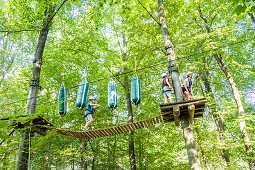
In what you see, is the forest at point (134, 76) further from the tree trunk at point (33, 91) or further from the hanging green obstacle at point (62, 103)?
the hanging green obstacle at point (62, 103)

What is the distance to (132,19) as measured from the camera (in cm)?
741

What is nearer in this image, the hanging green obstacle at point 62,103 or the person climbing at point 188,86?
the person climbing at point 188,86

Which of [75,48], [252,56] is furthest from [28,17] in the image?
[252,56]

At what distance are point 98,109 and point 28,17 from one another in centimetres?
430

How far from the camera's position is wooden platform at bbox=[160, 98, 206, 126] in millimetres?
3994

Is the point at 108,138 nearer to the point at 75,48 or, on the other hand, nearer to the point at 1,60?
the point at 75,48

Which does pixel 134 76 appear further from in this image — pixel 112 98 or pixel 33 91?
pixel 33 91

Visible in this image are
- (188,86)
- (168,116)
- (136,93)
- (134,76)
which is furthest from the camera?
(134,76)

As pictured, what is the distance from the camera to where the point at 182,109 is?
4.24 metres

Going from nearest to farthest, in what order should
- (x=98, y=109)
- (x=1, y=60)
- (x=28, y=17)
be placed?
(x=28, y=17)
(x=98, y=109)
(x=1, y=60)

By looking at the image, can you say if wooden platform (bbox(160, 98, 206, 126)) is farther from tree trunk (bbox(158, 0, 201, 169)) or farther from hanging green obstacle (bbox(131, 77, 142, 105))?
hanging green obstacle (bbox(131, 77, 142, 105))

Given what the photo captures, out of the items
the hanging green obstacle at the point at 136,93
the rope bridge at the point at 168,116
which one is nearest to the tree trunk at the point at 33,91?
the rope bridge at the point at 168,116

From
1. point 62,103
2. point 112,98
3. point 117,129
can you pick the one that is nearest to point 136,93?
point 112,98

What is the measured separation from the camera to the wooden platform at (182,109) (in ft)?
13.1
